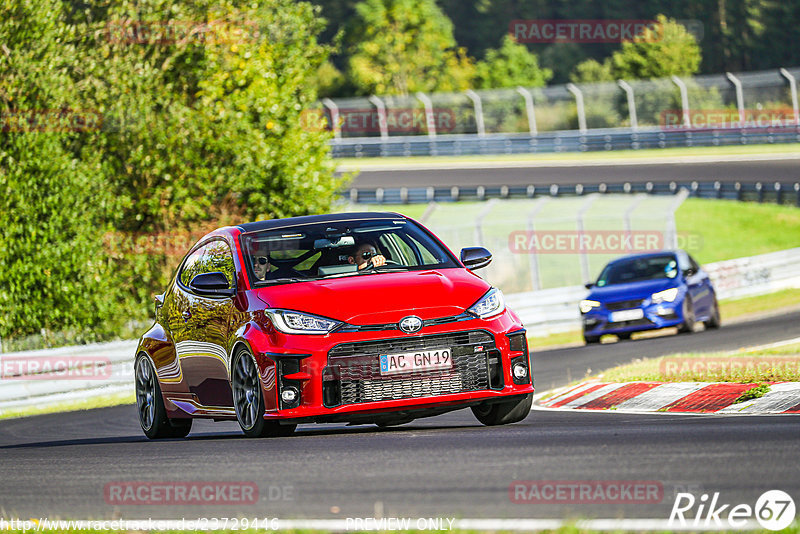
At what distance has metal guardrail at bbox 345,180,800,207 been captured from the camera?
41.3 m

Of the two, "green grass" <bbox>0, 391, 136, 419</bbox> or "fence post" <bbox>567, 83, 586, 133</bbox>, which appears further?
"fence post" <bbox>567, 83, 586, 133</bbox>

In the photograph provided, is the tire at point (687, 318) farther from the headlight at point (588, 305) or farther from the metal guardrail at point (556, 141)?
the metal guardrail at point (556, 141)

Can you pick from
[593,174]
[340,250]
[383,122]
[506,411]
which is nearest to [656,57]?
[383,122]

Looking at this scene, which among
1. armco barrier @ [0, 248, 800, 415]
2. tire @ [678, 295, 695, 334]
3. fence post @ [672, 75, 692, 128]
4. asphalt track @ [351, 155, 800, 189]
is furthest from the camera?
fence post @ [672, 75, 692, 128]

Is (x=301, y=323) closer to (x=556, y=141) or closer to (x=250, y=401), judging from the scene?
(x=250, y=401)

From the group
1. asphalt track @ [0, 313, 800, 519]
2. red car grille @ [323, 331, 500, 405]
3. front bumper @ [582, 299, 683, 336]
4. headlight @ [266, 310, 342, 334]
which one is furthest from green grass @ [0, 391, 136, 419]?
red car grille @ [323, 331, 500, 405]

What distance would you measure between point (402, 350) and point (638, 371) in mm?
5805

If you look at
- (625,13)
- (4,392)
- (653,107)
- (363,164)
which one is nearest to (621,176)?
(653,107)

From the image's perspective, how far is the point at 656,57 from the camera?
71062 mm

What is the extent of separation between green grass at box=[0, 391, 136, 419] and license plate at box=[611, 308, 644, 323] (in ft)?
25.5

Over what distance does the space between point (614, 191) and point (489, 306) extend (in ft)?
114

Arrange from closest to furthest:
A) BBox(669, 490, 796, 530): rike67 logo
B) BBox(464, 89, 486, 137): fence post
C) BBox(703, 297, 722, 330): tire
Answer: BBox(669, 490, 796, 530): rike67 logo < BBox(703, 297, 722, 330): tire < BBox(464, 89, 486, 137): fence post
